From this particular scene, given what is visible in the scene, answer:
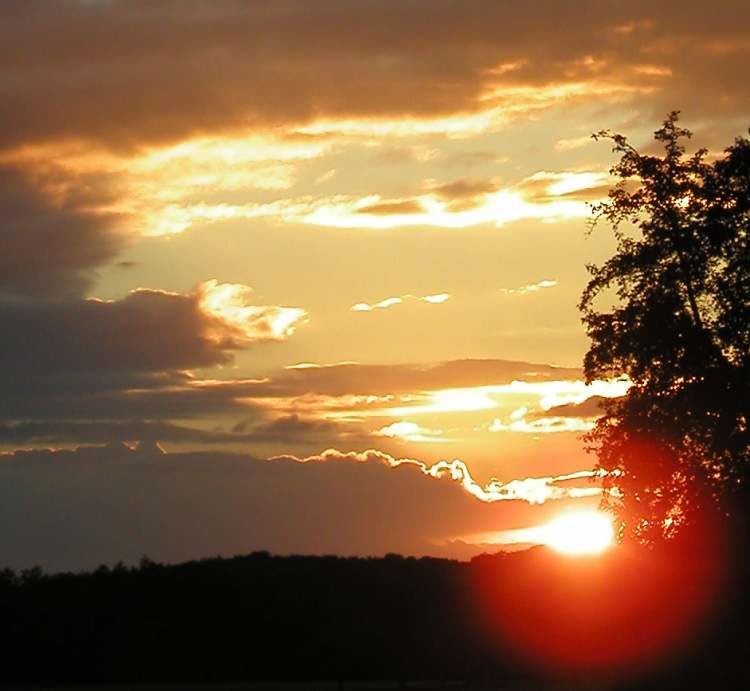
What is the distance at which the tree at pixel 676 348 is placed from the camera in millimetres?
40344

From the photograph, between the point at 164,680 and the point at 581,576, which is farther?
the point at 581,576

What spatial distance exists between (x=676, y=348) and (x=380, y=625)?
14.3 m

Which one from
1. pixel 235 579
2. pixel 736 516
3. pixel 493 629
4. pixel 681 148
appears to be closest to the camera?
pixel 736 516

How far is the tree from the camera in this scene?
4034cm

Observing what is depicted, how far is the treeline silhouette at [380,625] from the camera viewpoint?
41.5 meters

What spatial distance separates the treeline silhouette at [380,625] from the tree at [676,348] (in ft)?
7.07

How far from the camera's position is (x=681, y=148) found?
42.5 meters

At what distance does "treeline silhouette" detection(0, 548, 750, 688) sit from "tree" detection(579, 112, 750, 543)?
2154 millimetres

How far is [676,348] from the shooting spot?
41.0 metres

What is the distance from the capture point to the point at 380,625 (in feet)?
149

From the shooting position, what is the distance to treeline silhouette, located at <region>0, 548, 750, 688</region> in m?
41.5

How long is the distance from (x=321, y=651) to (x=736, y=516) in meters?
14.5

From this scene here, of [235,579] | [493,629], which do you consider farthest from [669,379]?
[235,579]

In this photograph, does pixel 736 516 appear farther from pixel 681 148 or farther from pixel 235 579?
pixel 235 579
